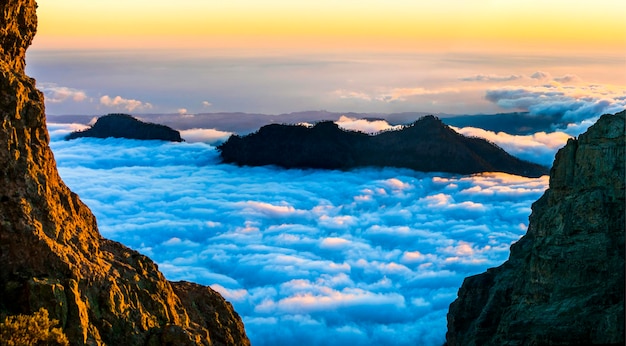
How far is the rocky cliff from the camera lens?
90.4 ft

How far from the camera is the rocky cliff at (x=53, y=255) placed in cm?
2755

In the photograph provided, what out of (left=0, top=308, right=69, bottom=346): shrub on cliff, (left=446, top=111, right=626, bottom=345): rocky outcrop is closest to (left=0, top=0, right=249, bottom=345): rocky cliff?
(left=0, top=308, right=69, bottom=346): shrub on cliff

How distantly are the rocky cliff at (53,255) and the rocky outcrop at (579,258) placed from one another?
20.5 m

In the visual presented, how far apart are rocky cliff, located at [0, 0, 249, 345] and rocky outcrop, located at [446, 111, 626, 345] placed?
20.5 meters

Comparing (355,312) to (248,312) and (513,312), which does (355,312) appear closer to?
(248,312)

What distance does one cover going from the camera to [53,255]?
1115 inches

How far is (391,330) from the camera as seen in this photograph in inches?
4540

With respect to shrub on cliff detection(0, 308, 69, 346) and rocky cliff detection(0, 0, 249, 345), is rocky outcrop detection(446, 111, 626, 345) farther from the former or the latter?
shrub on cliff detection(0, 308, 69, 346)

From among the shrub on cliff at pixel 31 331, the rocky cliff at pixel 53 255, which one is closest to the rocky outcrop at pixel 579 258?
the rocky cliff at pixel 53 255

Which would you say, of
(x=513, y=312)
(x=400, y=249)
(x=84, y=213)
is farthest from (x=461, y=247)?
(x=84, y=213)

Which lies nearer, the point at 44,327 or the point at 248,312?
the point at 44,327

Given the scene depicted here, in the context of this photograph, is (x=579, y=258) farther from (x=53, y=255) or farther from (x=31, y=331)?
(x=31, y=331)

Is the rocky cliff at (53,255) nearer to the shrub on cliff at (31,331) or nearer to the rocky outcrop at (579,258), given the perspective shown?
the shrub on cliff at (31,331)

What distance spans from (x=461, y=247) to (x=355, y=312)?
160 ft
